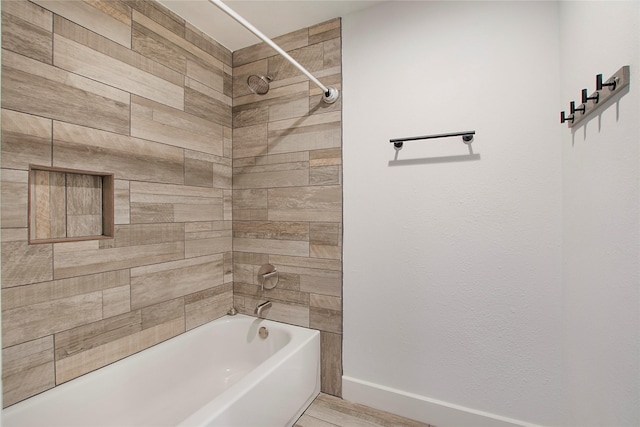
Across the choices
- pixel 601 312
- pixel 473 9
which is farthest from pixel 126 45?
pixel 601 312

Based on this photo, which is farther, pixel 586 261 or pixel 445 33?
pixel 445 33

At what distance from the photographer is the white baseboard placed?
177 cm

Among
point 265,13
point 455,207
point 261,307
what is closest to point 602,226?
point 455,207

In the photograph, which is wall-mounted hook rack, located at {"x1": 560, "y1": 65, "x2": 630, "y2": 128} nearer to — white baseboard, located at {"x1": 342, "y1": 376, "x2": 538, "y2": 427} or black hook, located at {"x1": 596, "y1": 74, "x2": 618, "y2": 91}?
black hook, located at {"x1": 596, "y1": 74, "x2": 618, "y2": 91}

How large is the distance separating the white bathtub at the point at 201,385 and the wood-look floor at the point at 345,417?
65mm

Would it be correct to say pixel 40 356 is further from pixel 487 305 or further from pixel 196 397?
pixel 487 305

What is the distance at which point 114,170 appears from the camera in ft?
5.71

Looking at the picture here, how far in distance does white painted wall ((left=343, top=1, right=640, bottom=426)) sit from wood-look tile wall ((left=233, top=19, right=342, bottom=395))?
0.10 m

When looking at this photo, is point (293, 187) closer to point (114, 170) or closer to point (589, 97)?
point (114, 170)

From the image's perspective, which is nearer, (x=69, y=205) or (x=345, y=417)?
(x=69, y=205)

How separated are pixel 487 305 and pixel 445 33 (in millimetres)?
1496

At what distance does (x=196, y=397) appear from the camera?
2025 millimetres

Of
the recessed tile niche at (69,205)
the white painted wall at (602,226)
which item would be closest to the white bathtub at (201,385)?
the recessed tile niche at (69,205)

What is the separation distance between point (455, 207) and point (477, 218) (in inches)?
4.9
